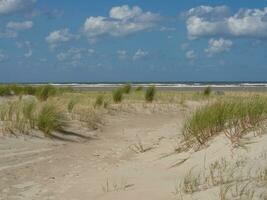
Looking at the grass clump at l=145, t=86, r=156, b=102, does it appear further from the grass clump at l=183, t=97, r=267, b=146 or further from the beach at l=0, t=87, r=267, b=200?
the grass clump at l=183, t=97, r=267, b=146

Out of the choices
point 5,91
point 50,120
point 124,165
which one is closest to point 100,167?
point 124,165

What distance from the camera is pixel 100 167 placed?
32.4ft

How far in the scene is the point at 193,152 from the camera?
915cm

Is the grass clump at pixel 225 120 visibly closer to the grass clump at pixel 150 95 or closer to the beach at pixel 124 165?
the beach at pixel 124 165

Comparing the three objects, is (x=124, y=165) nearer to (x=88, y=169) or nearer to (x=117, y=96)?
(x=88, y=169)

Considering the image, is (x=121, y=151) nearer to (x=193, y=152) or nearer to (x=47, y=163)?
(x=47, y=163)

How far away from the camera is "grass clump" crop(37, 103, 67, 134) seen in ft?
42.5

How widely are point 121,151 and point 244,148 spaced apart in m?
4.13

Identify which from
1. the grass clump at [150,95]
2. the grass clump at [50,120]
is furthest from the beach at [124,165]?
the grass clump at [150,95]

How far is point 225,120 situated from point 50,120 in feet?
15.9

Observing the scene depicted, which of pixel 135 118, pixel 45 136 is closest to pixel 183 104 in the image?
pixel 135 118

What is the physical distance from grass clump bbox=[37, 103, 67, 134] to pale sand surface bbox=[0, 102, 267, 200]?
24.0 inches

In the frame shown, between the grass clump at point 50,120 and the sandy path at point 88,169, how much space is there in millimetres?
674

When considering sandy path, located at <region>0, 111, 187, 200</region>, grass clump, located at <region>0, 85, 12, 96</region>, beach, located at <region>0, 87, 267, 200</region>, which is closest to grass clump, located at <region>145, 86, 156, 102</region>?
grass clump, located at <region>0, 85, 12, 96</region>
